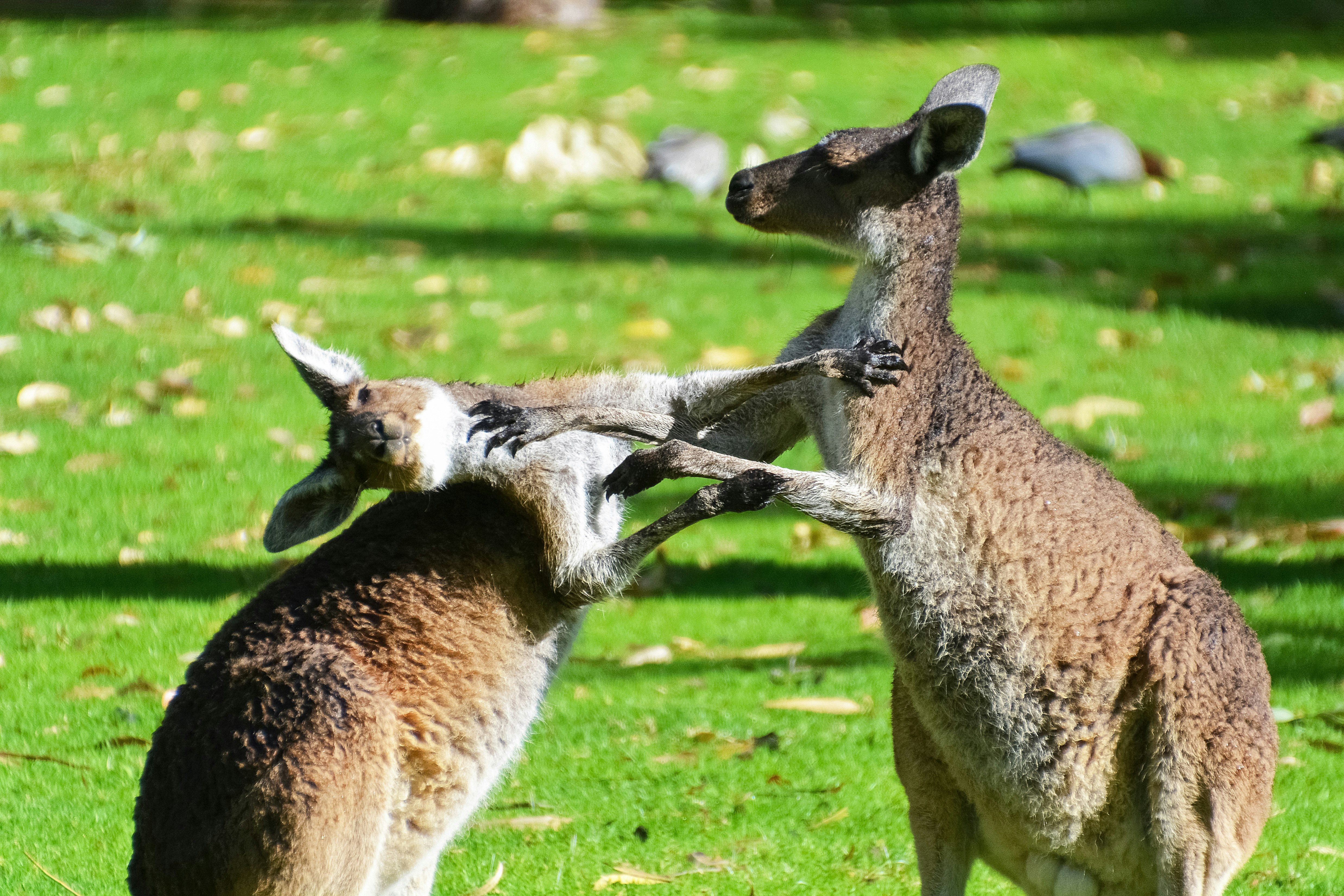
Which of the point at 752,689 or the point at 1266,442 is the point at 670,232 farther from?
the point at 752,689

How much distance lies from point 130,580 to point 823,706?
3228 millimetres

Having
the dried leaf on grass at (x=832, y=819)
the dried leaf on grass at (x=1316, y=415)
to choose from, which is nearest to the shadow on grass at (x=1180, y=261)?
the dried leaf on grass at (x=1316, y=415)

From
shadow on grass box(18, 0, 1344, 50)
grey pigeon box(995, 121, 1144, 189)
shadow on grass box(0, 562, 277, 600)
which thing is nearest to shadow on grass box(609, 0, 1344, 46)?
shadow on grass box(18, 0, 1344, 50)

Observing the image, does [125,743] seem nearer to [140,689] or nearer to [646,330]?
[140,689]

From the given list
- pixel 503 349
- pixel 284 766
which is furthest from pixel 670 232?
pixel 284 766

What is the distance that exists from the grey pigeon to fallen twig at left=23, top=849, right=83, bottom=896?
410 inches

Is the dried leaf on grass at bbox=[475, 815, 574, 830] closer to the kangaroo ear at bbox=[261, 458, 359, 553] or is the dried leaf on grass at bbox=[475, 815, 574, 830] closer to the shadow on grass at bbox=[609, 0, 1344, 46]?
the kangaroo ear at bbox=[261, 458, 359, 553]

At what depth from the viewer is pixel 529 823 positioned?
5.23 m

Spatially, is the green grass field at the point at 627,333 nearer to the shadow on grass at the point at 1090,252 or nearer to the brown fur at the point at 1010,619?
the shadow on grass at the point at 1090,252

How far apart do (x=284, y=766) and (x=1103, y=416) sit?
668 centimetres

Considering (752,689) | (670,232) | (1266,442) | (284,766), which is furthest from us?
(670,232)

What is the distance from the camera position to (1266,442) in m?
8.84

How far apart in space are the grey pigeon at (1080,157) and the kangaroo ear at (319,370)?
396 inches

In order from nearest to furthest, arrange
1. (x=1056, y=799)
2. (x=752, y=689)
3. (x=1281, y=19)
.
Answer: (x=1056, y=799) → (x=752, y=689) → (x=1281, y=19)
